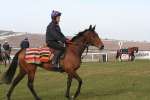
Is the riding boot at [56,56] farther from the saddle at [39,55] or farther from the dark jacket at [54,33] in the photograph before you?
the dark jacket at [54,33]

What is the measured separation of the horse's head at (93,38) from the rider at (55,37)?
84 centimetres

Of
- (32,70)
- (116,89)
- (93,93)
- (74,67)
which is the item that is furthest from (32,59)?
(116,89)

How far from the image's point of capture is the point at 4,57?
39969 millimetres

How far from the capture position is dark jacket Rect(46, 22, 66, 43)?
53.2 ft

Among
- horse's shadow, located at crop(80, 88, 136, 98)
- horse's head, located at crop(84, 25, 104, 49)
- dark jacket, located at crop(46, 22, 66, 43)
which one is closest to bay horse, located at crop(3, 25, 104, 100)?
horse's head, located at crop(84, 25, 104, 49)

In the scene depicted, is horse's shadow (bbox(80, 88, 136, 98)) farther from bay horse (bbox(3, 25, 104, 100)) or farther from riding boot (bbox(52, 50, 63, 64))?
riding boot (bbox(52, 50, 63, 64))

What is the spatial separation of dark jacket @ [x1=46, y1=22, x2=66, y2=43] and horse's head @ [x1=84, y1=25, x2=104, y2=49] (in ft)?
2.93

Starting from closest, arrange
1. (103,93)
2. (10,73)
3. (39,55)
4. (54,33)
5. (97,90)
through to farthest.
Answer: (54,33) → (39,55) → (10,73) → (103,93) → (97,90)

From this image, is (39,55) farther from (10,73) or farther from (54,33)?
(10,73)

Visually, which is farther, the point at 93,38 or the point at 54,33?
the point at 93,38

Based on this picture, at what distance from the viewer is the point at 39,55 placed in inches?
648

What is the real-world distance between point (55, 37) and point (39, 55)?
2.75 feet

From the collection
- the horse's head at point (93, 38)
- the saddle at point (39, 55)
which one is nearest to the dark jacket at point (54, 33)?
the saddle at point (39, 55)

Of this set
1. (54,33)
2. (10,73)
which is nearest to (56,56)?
(54,33)
